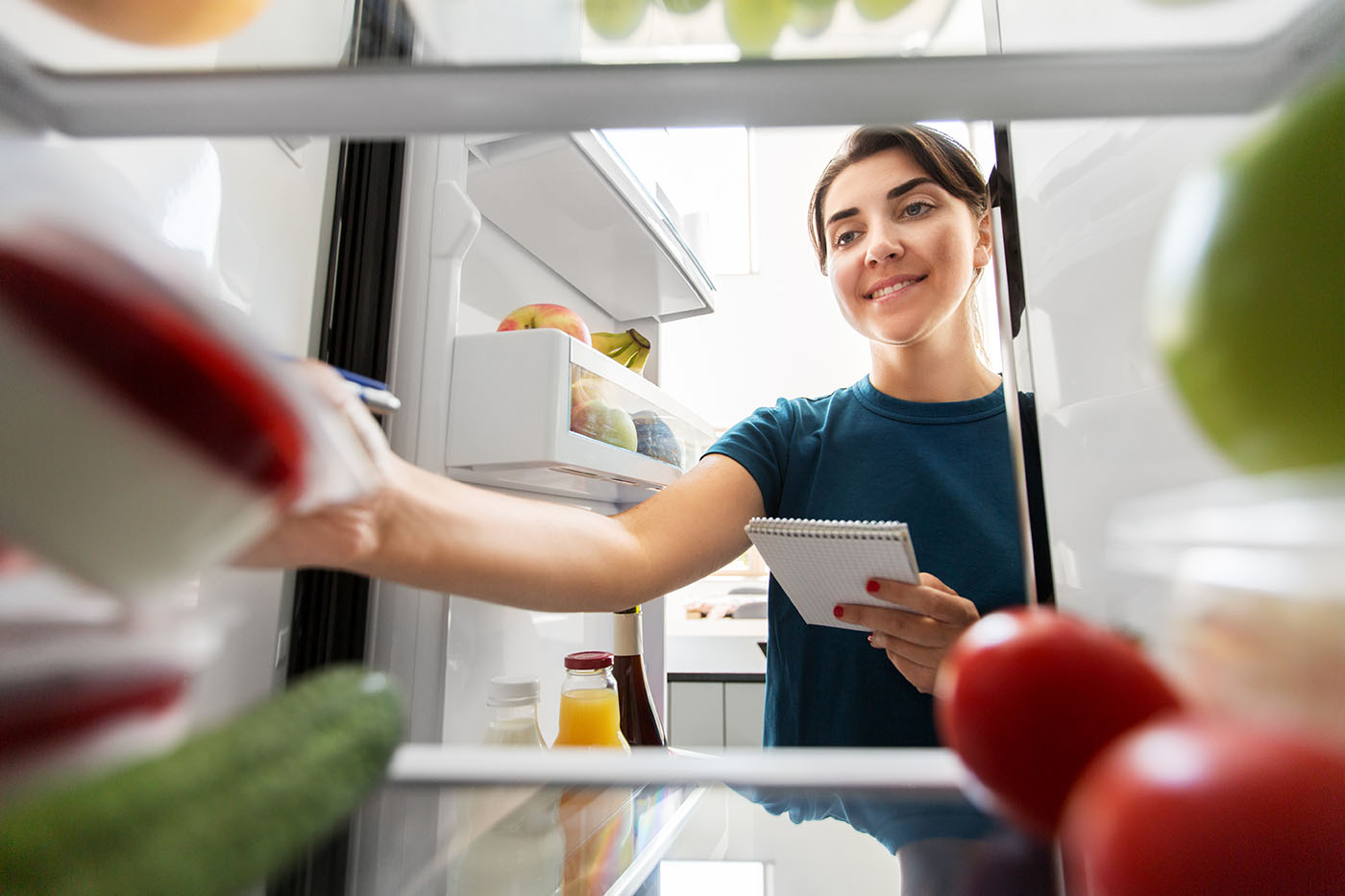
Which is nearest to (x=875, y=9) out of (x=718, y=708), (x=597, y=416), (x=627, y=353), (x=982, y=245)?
(x=597, y=416)

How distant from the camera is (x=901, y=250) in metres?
0.91

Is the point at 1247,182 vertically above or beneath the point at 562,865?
above

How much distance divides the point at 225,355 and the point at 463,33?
0.46 ft

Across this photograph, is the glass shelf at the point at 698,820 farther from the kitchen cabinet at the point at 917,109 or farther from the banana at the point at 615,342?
the banana at the point at 615,342

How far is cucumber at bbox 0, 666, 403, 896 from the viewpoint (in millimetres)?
62

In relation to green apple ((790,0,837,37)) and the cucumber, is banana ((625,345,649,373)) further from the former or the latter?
the cucumber

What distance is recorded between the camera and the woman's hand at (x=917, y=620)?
0.42 metres

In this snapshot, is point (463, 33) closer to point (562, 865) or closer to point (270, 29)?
point (270, 29)

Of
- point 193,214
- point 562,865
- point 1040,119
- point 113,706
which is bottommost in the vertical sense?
point 562,865

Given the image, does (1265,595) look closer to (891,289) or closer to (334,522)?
(334,522)

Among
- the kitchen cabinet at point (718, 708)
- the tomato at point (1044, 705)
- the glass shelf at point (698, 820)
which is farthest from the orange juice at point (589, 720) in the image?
the kitchen cabinet at point (718, 708)

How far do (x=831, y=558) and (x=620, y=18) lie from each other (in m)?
0.30

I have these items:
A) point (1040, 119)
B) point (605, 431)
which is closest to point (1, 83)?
point (1040, 119)

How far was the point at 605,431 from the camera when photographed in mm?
863
